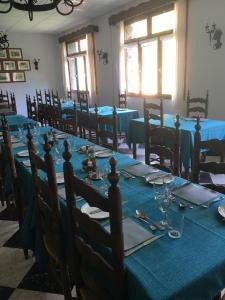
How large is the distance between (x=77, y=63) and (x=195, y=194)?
Result: 23.7 ft

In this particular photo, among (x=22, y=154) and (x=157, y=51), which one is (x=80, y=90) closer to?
(x=157, y=51)

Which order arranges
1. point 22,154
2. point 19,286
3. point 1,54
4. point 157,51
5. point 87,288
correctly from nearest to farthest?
1. point 87,288
2. point 19,286
3. point 22,154
4. point 157,51
5. point 1,54

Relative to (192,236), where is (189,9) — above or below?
above

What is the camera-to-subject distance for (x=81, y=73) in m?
7.80

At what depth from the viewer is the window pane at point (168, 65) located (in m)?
4.73

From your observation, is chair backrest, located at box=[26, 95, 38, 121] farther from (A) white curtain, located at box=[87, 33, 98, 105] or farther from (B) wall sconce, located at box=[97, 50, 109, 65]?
(B) wall sconce, located at box=[97, 50, 109, 65]

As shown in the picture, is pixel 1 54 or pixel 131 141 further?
pixel 1 54

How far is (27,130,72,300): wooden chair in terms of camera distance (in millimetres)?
1193

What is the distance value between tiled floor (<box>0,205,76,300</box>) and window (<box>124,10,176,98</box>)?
12.3 ft

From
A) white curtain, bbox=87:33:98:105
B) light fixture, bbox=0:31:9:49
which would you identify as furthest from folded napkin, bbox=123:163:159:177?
light fixture, bbox=0:31:9:49

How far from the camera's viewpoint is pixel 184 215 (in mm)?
1170

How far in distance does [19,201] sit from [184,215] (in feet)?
4.25

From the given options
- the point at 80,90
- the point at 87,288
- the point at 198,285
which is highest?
the point at 80,90

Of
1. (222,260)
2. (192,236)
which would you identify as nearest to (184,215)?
(192,236)
